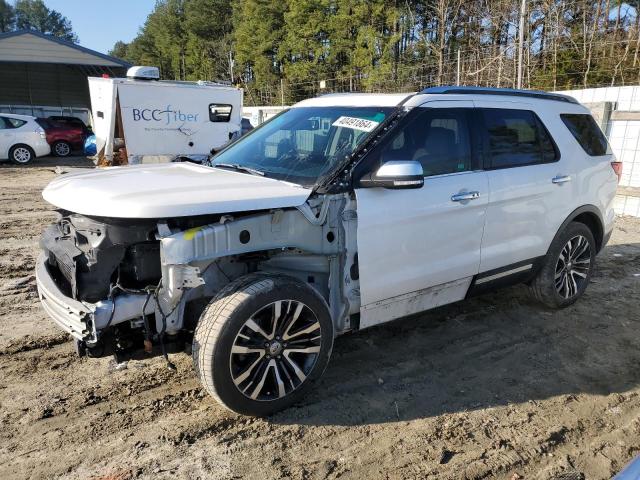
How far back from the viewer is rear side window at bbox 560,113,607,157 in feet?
15.7

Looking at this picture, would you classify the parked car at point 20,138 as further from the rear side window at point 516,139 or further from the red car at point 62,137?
the rear side window at point 516,139

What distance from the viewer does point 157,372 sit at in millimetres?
3646

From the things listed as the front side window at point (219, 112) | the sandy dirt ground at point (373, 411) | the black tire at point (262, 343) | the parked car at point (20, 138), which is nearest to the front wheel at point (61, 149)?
the parked car at point (20, 138)

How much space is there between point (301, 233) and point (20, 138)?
1683cm

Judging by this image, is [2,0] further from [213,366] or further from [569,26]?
[213,366]

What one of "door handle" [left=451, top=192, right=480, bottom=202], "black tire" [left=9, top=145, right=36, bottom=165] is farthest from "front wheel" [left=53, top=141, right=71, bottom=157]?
"door handle" [left=451, top=192, right=480, bottom=202]

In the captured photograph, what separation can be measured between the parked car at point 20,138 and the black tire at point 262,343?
16.8 metres

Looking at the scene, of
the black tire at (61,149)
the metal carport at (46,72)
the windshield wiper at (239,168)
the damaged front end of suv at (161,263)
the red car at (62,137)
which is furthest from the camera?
the metal carport at (46,72)

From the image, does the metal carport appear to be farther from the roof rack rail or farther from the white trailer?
the roof rack rail

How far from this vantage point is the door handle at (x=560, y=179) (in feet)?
14.6

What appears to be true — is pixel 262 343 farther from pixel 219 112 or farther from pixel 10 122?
pixel 10 122

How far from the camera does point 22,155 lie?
55.4ft

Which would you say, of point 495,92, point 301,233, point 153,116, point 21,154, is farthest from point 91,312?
point 21,154

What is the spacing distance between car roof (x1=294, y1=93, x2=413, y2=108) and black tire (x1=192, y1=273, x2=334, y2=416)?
1500 millimetres
